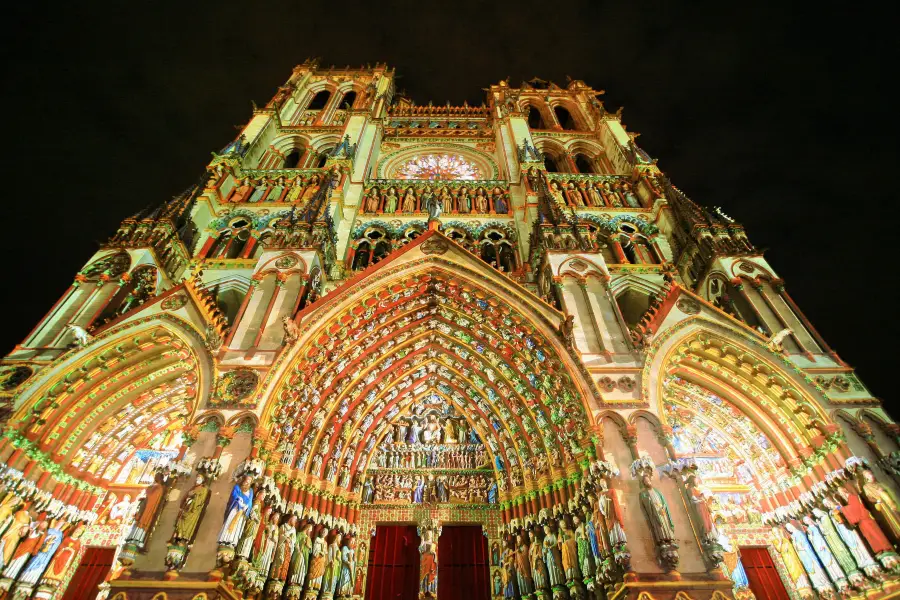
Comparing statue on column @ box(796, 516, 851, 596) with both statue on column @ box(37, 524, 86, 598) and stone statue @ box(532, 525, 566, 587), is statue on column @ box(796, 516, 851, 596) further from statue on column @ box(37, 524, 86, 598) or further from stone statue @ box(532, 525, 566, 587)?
statue on column @ box(37, 524, 86, 598)

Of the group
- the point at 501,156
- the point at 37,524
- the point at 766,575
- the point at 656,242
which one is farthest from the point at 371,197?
the point at 766,575

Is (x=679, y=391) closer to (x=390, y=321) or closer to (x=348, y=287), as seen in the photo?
(x=390, y=321)

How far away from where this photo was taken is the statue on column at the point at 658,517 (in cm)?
677

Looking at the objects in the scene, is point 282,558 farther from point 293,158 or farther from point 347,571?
Answer: point 293,158

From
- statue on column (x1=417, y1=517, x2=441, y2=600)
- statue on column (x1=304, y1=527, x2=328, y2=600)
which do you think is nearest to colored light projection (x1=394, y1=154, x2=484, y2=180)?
statue on column (x1=417, y1=517, x2=441, y2=600)

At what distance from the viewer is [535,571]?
8430 millimetres

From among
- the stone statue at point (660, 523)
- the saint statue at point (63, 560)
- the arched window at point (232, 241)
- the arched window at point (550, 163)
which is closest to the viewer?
the stone statue at point (660, 523)

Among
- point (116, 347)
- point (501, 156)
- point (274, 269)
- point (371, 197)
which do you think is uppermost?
point (501, 156)

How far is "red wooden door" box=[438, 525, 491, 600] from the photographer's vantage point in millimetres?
9273

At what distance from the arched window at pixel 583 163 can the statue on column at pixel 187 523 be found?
18092mm

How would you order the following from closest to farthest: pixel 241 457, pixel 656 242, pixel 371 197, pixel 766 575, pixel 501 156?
pixel 241 457 < pixel 766 575 < pixel 656 242 < pixel 371 197 < pixel 501 156

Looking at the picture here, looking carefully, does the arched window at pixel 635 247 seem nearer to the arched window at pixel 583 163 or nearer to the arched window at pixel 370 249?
the arched window at pixel 583 163

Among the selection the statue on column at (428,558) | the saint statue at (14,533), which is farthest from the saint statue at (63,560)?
the statue on column at (428,558)

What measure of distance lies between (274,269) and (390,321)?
2993mm
